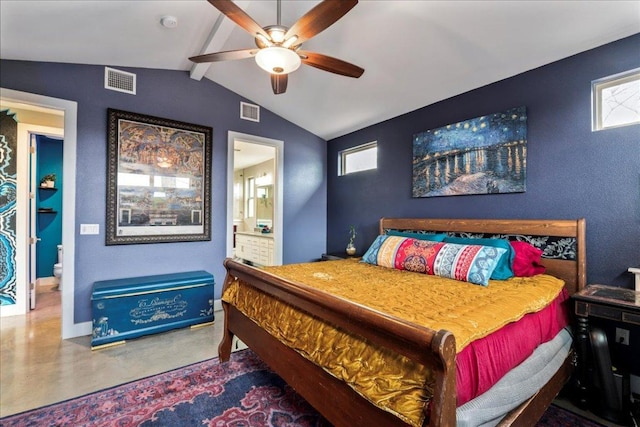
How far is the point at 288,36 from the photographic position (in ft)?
6.21

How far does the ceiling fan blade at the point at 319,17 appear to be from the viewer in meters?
1.60

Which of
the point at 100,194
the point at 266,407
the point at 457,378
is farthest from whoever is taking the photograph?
the point at 100,194

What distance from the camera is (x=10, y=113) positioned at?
368 cm

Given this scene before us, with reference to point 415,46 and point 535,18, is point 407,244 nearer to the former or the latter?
point 415,46

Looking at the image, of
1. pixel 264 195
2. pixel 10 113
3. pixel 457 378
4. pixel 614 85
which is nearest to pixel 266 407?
pixel 457 378

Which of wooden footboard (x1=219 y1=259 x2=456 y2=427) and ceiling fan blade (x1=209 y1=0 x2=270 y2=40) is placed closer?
wooden footboard (x1=219 y1=259 x2=456 y2=427)

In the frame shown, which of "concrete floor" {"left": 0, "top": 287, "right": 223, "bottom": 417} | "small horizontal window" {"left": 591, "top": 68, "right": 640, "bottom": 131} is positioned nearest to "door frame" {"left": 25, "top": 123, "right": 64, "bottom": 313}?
"concrete floor" {"left": 0, "top": 287, "right": 223, "bottom": 417}

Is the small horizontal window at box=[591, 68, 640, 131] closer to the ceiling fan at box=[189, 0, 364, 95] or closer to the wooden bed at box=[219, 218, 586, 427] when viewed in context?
the wooden bed at box=[219, 218, 586, 427]

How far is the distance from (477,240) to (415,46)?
1.82 m

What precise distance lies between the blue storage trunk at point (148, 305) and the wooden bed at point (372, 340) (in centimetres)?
94

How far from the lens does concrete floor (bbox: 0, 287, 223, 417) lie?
7.03 feet

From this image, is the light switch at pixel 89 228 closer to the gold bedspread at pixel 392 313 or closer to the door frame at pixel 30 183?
the door frame at pixel 30 183

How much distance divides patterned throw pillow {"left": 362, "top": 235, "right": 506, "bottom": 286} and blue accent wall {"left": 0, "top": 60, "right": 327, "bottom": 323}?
200cm

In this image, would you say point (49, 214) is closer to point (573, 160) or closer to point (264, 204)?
point (264, 204)
